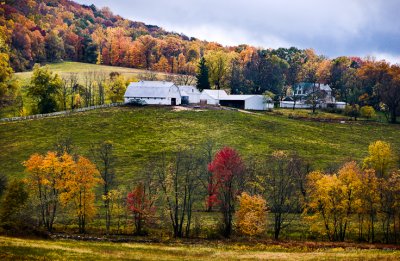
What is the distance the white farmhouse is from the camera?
117 meters

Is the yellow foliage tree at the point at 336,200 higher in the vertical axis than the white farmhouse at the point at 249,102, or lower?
lower

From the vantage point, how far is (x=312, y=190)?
57.1 m

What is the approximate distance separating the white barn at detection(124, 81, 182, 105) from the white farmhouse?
14.4m

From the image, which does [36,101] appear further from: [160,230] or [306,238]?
[306,238]

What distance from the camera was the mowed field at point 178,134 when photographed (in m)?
79.1

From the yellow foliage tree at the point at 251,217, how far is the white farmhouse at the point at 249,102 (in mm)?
65297

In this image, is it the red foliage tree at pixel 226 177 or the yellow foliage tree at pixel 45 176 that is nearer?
the yellow foliage tree at pixel 45 176

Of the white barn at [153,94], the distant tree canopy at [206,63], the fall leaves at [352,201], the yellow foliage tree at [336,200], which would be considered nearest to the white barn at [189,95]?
the white barn at [153,94]

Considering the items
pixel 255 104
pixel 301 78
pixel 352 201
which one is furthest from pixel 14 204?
pixel 301 78

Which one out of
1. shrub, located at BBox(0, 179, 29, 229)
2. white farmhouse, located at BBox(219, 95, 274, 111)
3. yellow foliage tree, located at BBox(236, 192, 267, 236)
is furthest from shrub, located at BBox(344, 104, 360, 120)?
shrub, located at BBox(0, 179, 29, 229)

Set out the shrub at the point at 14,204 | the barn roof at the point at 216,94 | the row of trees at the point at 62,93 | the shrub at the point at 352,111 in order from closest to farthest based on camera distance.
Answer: the shrub at the point at 14,204, the row of trees at the point at 62,93, the shrub at the point at 352,111, the barn roof at the point at 216,94

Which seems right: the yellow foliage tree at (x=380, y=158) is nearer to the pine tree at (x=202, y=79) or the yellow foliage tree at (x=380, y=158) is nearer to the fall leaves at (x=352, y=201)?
the fall leaves at (x=352, y=201)

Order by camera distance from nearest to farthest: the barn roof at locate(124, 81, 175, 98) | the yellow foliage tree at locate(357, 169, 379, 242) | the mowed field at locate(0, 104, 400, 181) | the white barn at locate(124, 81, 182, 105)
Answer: the yellow foliage tree at locate(357, 169, 379, 242), the mowed field at locate(0, 104, 400, 181), the white barn at locate(124, 81, 182, 105), the barn roof at locate(124, 81, 175, 98)

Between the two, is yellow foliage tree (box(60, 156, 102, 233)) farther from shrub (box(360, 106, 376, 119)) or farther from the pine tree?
shrub (box(360, 106, 376, 119))
